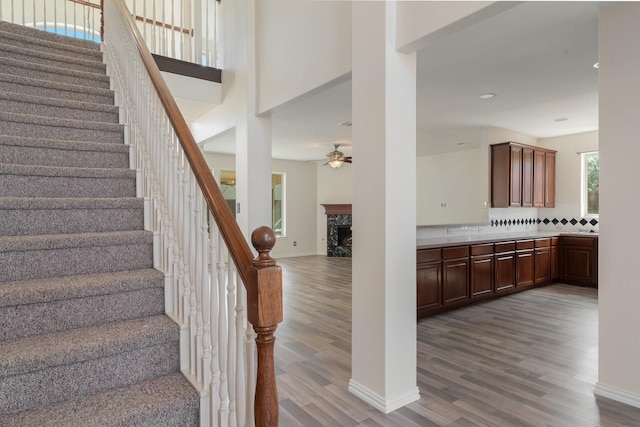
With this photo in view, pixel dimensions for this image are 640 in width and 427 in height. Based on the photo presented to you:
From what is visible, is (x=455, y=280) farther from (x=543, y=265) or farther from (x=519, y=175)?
(x=519, y=175)

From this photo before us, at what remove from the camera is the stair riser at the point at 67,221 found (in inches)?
77.7

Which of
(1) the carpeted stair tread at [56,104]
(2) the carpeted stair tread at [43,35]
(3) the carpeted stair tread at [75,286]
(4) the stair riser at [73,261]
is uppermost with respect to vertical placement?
(2) the carpeted stair tread at [43,35]

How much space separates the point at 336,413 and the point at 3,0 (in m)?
6.88

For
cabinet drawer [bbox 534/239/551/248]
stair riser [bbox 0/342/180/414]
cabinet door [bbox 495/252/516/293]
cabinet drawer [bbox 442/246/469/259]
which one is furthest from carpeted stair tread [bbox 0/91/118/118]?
cabinet drawer [bbox 534/239/551/248]

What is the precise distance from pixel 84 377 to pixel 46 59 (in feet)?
10.4

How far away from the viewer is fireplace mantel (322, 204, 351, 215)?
925cm

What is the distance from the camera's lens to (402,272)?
7.50 ft

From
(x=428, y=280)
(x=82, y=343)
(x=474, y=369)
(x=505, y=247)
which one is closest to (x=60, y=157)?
(x=82, y=343)

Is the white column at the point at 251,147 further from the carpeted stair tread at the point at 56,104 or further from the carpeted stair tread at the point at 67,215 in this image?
the carpeted stair tread at the point at 67,215

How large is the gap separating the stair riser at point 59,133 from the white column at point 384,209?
1.85m

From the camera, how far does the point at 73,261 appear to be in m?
1.93

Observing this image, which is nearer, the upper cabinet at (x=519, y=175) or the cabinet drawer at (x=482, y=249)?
the cabinet drawer at (x=482, y=249)

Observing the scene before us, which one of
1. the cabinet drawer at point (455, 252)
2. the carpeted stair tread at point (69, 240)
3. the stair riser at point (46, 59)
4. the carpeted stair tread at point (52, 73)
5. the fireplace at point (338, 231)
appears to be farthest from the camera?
the fireplace at point (338, 231)

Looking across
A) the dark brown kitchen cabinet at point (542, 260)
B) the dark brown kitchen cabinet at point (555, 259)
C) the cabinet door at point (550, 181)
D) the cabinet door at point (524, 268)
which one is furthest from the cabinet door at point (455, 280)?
the cabinet door at point (550, 181)
